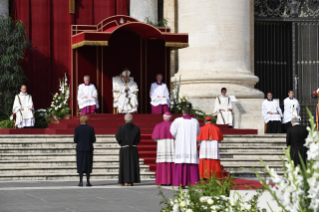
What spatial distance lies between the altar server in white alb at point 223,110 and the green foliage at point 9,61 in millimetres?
6027

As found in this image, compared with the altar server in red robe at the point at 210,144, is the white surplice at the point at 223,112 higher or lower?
higher

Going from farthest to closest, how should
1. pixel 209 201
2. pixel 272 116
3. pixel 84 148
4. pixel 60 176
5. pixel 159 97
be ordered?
pixel 272 116 < pixel 159 97 < pixel 60 176 < pixel 84 148 < pixel 209 201

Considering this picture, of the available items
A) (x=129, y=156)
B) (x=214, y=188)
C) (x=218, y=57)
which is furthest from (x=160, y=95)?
(x=214, y=188)

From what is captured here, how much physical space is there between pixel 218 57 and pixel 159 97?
335 centimetres

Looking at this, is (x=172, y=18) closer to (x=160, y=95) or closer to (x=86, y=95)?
(x=160, y=95)

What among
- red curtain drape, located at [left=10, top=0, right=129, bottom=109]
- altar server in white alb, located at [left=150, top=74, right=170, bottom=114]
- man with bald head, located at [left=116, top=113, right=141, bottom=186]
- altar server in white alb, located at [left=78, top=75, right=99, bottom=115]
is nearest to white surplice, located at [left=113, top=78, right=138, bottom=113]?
altar server in white alb, located at [left=150, top=74, right=170, bottom=114]

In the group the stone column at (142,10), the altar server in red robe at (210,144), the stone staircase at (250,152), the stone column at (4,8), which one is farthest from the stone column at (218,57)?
the altar server in red robe at (210,144)

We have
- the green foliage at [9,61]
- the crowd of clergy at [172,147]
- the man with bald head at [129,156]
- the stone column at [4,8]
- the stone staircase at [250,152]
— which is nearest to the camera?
the crowd of clergy at [172,147]

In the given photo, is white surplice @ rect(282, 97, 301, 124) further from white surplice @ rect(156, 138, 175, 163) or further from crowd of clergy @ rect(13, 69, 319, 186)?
white surplice @ rect(156, 138, 175, 163)

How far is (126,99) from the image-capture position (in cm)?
1819

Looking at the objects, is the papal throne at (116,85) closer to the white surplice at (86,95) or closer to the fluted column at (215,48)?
the white surplice at (86,95)

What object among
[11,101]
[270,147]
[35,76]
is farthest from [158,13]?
[270,147]

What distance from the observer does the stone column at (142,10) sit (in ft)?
69.5

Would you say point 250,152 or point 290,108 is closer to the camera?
point 250,152
